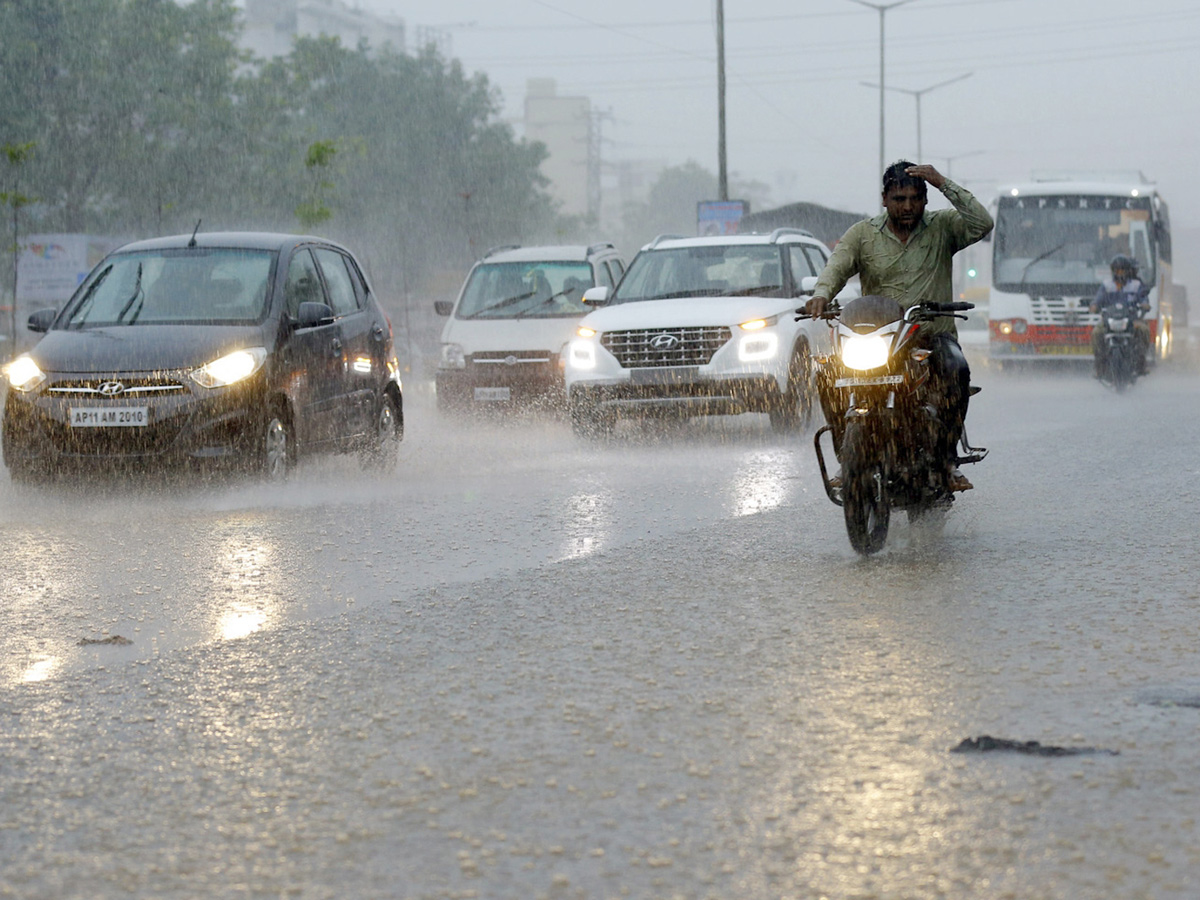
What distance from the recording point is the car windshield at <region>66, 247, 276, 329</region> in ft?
38.1

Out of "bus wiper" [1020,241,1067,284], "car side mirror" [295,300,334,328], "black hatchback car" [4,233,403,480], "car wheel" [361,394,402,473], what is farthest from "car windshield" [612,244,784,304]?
"bus wiper" [1020,241,1067,284]

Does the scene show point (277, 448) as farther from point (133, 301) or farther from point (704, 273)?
point (704, 273)

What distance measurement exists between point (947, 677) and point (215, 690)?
7.48ft

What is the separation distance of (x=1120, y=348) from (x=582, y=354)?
8267mm

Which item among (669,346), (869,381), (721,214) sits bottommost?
(669,346)

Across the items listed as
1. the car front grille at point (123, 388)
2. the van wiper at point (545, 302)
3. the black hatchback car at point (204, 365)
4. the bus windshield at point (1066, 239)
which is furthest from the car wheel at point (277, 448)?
the bus windshield at point (1066, 239)

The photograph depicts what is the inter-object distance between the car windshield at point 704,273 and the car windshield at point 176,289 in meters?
5.29

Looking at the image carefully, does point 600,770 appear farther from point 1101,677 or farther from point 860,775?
point 1101,677

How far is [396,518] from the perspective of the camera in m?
9.94

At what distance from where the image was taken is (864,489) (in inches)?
316

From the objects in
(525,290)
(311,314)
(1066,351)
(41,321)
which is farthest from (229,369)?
(1066,351)

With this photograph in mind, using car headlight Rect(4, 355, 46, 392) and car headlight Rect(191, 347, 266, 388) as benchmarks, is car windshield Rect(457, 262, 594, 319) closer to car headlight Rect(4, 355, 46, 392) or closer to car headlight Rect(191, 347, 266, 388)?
car headlight Rect(191, 347, 266, 388)

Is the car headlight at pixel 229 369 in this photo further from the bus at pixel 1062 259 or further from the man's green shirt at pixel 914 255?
the bus at pixel 1062 259

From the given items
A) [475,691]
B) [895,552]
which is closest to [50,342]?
[895,552]
